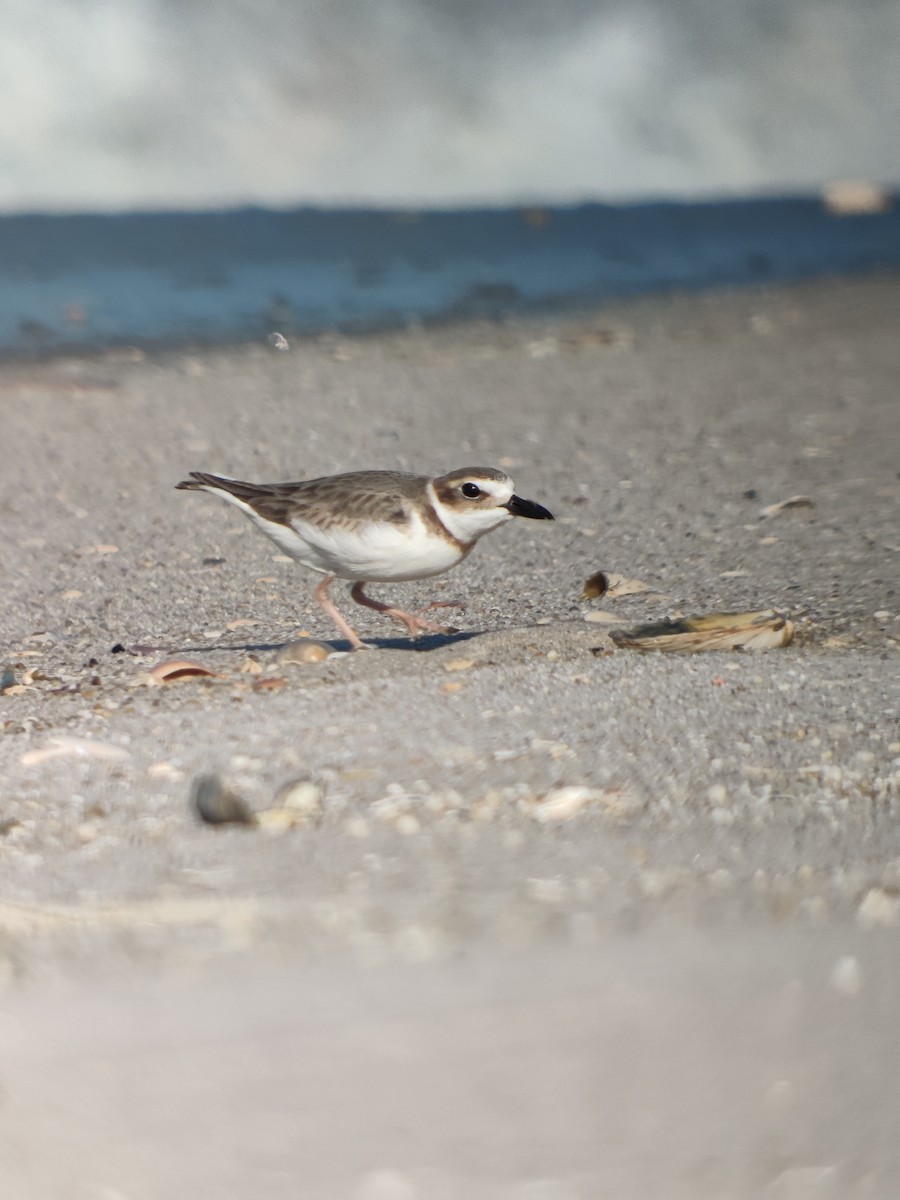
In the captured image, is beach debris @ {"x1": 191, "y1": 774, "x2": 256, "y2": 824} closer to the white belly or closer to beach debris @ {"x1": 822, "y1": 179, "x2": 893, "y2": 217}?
the white belly

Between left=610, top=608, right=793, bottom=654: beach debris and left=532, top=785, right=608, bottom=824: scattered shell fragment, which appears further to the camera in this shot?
left=610, top=608, right=793, bottom=654: beach debris

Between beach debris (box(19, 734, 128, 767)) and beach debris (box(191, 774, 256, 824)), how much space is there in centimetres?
41

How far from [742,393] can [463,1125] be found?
687cm

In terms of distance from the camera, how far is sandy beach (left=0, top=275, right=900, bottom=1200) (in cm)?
208

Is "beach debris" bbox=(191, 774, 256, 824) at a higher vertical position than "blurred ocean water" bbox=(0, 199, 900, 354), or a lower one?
lower

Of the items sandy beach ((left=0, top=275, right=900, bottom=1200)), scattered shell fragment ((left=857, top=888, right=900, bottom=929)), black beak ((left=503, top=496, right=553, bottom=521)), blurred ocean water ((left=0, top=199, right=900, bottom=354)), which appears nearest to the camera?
sandy beach ((left=0, top=275, right=900, bottom=1200))

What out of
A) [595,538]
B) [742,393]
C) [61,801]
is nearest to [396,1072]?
[61,801]

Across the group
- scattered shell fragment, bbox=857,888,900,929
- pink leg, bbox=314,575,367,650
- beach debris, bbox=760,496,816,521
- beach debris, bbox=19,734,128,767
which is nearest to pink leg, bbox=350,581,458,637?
pink leg, bbox=314,575,367,650

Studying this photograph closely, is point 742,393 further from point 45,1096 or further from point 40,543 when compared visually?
point 45,1096

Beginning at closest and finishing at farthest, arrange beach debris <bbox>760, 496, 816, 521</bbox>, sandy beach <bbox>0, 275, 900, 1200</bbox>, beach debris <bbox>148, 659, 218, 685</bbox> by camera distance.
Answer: sandy beach <bbox>0, 275, 900, 1200</bbox> < beach debris <bbox>148, 659, 218, 685</bbox> < beach debris <bbox>760, 496, 816, 521</bbox>

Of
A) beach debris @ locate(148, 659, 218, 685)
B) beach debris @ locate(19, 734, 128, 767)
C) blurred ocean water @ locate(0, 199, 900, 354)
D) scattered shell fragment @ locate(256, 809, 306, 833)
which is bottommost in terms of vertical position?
scattered shell fragment @ locate(256, 809, 306, 833)

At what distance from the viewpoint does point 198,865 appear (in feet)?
8.72

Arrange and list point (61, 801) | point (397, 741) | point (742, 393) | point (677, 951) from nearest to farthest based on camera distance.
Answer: point (677, 951)
point (61, 801)
point (397, 741)
point (742, 393)

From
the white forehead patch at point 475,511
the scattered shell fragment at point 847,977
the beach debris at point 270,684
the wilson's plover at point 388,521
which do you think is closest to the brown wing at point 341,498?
the wilson's plover at point 388,521
